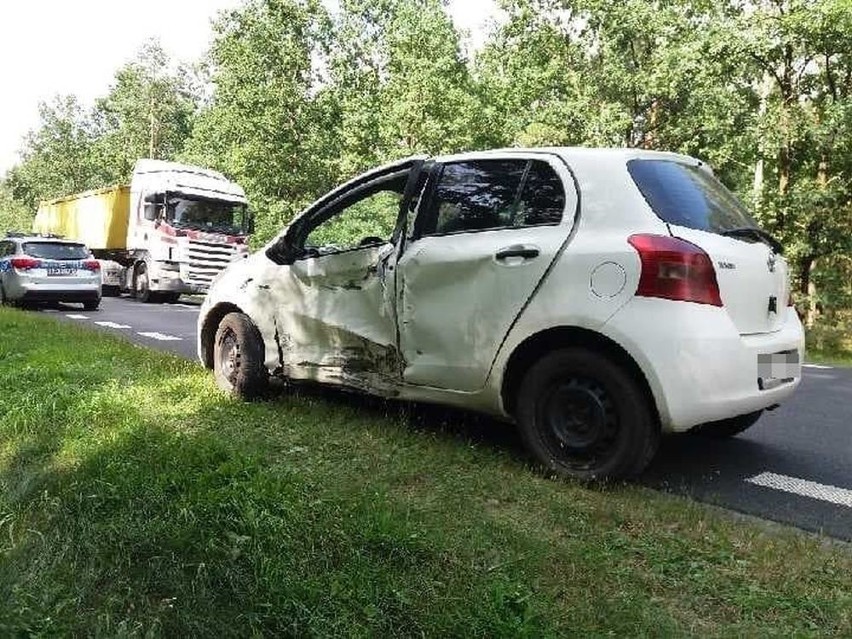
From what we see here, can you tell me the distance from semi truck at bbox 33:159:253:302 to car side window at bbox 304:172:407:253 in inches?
574

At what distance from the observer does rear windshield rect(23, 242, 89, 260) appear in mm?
16047

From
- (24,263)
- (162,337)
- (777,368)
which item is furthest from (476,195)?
(24,263)

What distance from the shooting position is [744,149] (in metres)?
18.6

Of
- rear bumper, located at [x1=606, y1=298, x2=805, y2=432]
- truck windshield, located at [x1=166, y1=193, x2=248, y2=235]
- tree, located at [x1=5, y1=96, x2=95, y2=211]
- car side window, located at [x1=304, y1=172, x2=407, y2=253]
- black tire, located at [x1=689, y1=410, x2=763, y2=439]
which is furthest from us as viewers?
tree, located at [x1=5, y1=96, x2=95, y2=211]

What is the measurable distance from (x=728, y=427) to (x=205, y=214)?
16.9 meters

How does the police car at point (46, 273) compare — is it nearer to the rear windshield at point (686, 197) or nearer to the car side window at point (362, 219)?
the car side window at point (362, 219)

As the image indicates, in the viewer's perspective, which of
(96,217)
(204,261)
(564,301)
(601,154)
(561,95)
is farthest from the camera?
(96,217)

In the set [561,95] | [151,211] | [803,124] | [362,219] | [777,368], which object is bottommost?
[777,368]

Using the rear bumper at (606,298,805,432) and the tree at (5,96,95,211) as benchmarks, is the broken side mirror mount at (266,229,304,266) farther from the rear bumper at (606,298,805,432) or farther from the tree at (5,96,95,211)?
the tree at (5,96,95,211)

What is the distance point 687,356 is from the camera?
137 inches

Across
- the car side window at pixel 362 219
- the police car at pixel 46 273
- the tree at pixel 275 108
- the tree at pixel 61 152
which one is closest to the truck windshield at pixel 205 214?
the police car at pixel 46 273

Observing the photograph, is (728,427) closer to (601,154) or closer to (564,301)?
(564,301)

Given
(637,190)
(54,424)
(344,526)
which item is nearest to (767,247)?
(637,190)

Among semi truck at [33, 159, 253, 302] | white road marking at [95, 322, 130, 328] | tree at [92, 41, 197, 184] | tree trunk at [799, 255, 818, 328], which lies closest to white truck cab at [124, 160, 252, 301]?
semi truck at [33, 159, 253, 302]
